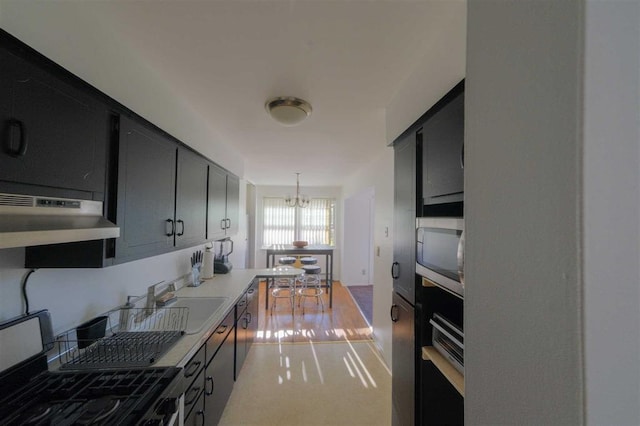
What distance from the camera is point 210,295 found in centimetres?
221

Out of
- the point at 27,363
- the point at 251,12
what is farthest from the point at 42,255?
the point at 251,12

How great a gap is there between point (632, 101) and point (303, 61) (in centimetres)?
136

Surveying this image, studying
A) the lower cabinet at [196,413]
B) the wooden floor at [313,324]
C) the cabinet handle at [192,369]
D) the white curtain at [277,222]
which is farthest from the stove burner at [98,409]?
the white curtain at [277,222]

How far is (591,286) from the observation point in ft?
1.19

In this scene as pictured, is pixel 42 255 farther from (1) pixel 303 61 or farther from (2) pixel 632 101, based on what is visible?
(2) pixel 632 101

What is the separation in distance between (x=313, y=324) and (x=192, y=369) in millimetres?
2662

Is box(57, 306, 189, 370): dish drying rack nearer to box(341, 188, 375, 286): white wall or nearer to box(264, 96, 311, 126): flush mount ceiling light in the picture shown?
box(264, 96, 311, 126): flush mount ceiling light

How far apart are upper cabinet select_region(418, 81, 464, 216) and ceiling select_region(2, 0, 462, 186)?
0.38 meters

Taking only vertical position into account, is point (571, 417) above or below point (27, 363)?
above

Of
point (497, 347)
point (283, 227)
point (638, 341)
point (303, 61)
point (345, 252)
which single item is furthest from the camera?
point (283, 227)

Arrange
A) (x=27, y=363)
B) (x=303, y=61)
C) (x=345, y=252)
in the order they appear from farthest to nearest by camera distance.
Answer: (x=345, y=252), (x=303, y=61), (x=27, y=363)

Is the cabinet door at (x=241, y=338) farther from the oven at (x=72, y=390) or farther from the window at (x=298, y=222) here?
the window at (x=298, y=222)

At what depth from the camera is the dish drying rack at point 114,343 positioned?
1.18m

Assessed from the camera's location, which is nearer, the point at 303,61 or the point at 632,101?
the point at 632,101
